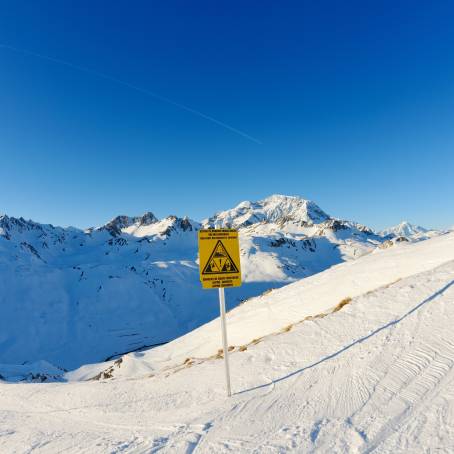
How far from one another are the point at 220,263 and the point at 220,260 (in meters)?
0.06

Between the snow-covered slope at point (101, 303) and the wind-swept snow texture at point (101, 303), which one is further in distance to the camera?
the snow-covered slope at point (101, 303)

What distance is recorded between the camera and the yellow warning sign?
20.2 ft

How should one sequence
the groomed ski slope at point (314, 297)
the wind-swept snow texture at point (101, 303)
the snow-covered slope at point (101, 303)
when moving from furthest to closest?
1. the snow-covered slope at point (101, 303)
2. the wind-swept snow texture at point (101, 303)
3. the groomed ski slope at point (314, 297)

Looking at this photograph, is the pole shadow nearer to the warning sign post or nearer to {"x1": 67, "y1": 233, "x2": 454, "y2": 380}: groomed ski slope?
the warning sign post

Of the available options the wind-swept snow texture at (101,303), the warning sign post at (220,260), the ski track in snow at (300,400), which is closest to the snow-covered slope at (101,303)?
the wind-swept snow texture at (101,303)

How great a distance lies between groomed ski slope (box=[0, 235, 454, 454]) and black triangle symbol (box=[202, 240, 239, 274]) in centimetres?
233

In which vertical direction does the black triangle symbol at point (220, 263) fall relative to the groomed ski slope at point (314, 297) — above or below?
above

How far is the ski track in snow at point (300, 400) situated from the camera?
4246 millimetres

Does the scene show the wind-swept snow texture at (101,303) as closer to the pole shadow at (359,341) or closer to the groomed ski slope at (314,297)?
the groomed ski slope at (314,297)

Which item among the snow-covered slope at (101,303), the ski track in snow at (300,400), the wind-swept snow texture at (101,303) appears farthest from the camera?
the snow-covered slope at (101,303)

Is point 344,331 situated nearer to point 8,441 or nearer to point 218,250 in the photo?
point 218,250

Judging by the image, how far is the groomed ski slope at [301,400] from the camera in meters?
4.25

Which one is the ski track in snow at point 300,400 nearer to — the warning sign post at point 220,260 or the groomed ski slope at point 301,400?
the groomed ski slope at point 301,400

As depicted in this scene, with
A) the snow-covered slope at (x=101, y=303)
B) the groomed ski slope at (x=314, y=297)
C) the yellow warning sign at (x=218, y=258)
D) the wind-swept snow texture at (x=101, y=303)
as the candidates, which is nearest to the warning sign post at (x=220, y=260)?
the yellow warning sign at (x=218, y=258)
